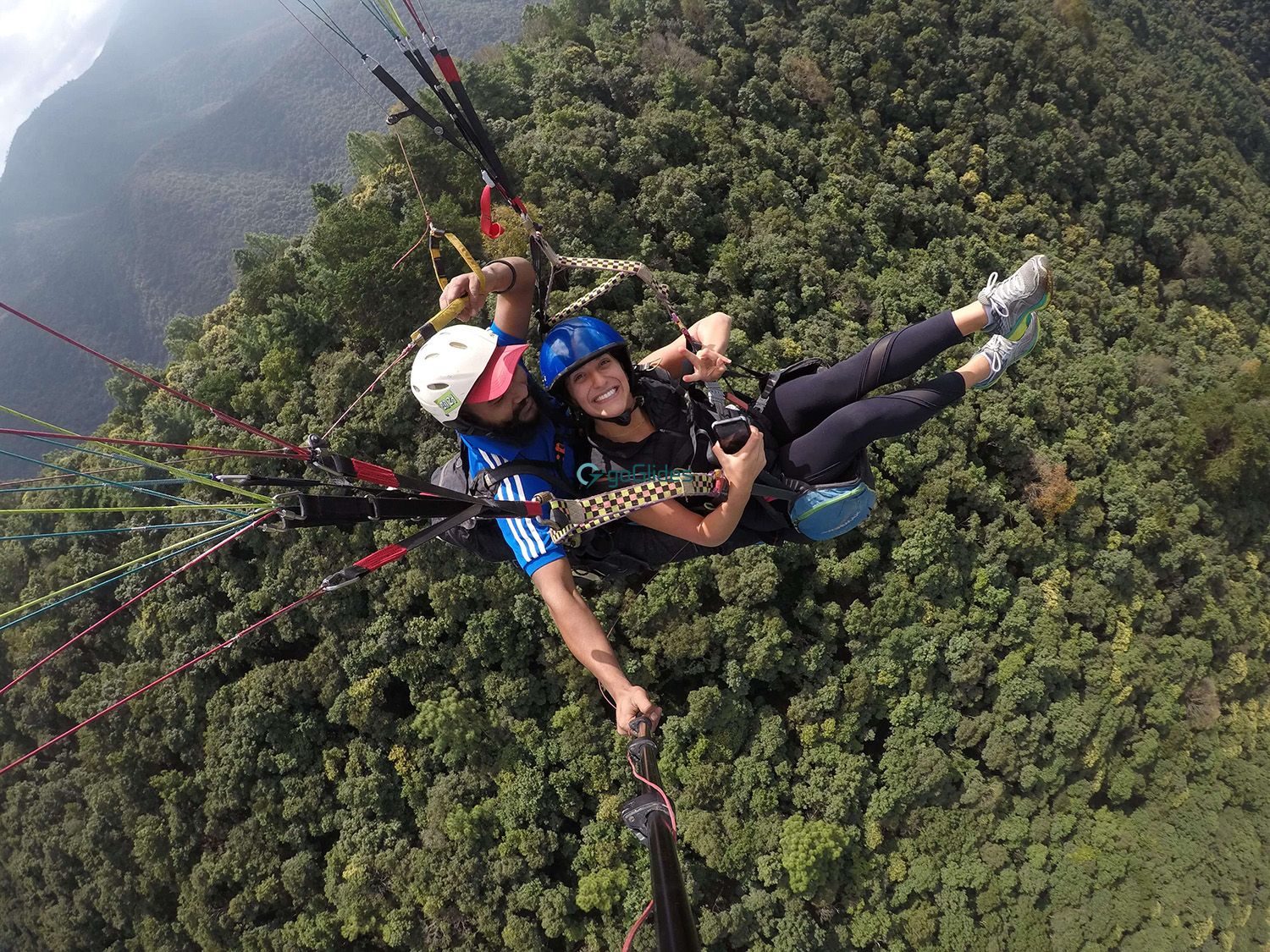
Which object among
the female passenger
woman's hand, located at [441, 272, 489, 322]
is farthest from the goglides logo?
woman's hand, located at [441, 272, 489, 322]

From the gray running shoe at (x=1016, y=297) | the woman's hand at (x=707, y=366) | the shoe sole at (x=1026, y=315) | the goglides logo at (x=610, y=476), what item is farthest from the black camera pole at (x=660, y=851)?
the shoe sole at (x=1026, y=315)

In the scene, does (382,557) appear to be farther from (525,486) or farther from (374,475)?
(525,486)

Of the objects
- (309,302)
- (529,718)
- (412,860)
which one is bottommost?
(412,860)

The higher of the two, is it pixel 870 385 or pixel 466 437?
pixel 466 437

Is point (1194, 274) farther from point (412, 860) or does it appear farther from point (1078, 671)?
point (412, 860)

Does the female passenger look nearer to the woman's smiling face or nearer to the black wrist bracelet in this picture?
the woman's smiling face

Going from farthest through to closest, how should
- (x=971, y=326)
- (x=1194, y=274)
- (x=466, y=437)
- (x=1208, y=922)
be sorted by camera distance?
1. (x=1194, y=274)
2. (x=1208, y=922)
3. (x=971, y=326)
4. (x=466, y=437)

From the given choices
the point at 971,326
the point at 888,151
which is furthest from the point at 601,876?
the point at 888,151
